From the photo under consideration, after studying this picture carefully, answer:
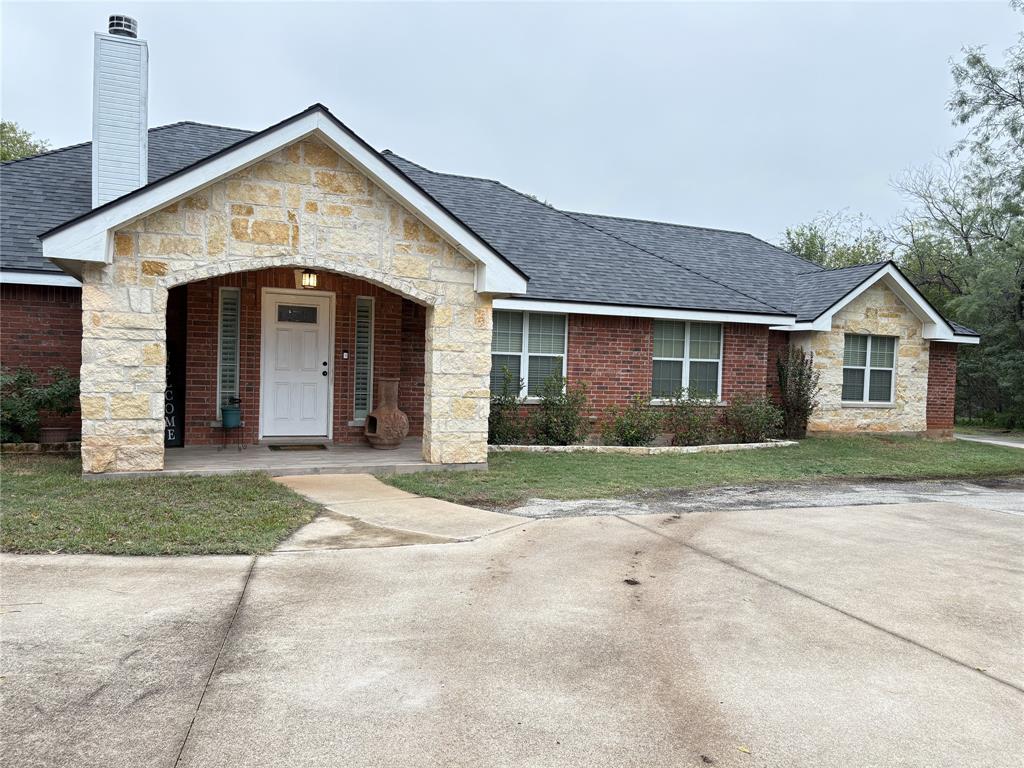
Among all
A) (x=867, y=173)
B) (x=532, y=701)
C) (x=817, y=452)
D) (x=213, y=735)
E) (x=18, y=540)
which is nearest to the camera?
(x=213, y=735)

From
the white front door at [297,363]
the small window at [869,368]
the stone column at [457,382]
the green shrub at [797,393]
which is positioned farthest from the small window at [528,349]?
the small window at [869,368]

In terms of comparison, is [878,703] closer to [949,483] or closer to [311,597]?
[311,597]

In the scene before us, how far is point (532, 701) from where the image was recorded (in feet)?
11.9

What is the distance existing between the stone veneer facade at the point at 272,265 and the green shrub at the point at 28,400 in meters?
2.21

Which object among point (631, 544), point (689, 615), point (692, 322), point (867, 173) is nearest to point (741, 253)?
point (692, 322)

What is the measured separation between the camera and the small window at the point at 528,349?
13.9 m

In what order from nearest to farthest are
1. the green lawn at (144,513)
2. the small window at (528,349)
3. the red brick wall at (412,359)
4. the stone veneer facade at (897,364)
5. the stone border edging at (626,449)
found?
the green lawn at (144,513), the stone border edging at (626,449), the red brick wall at (412,359), the small window at (528,349), the stone veneer facade at (897,364)

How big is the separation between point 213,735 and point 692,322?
1327 cm

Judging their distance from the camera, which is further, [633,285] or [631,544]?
[633,285]

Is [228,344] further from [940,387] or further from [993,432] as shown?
[993,432]

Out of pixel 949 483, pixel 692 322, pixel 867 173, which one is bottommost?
pixel 949 483

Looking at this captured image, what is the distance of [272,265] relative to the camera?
939cm

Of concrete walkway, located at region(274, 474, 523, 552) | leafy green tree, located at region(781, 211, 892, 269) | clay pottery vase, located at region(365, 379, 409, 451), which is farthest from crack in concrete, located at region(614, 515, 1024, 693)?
leafy green tree, located at region(781, 211, 892, 269)

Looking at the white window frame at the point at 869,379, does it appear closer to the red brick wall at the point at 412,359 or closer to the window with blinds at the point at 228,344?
the red brick wall at the point at 412,359
